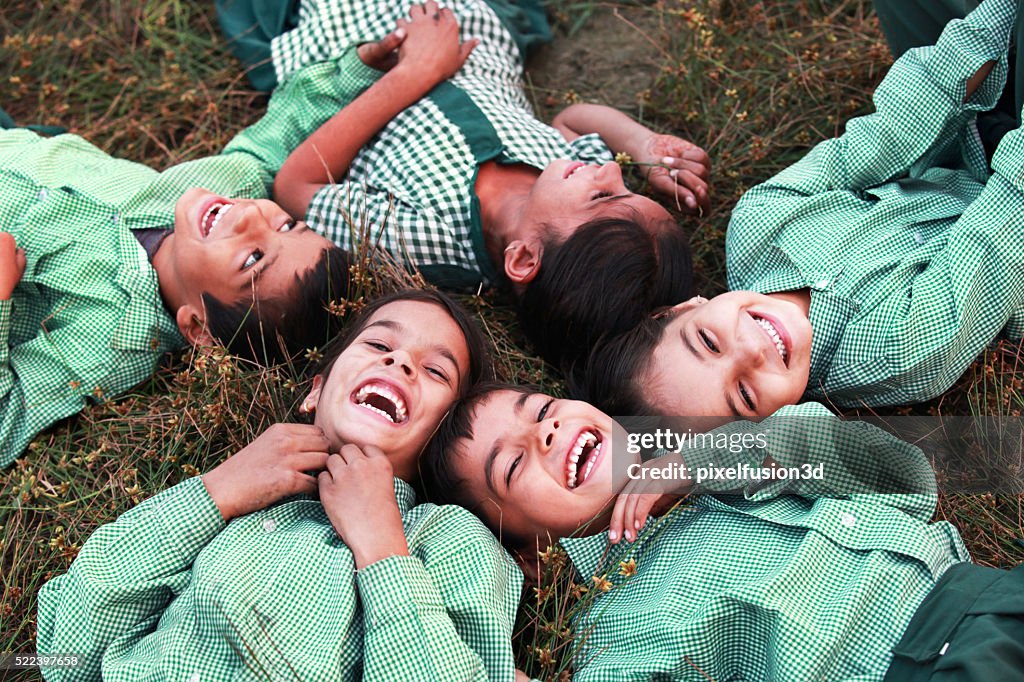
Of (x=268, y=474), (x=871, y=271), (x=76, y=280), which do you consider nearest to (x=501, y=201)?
(x=871, y=271)

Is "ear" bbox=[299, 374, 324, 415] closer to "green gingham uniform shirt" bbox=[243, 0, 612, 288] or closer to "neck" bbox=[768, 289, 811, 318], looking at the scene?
"green gingham uniform shirt" bbox=[243, 0, 612, 288]

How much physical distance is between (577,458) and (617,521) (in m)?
0.21

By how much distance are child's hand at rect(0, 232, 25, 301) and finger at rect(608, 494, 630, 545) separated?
226 centimetres

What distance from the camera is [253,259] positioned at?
138 inches

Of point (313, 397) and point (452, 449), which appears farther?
point (313, 397)

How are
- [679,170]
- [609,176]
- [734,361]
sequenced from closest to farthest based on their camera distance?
1. [734,361]
2. [609,176]
3. [679,170]

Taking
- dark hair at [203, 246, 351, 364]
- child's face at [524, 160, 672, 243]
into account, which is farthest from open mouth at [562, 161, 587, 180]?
dark hair at [203, 246, 351, 364]

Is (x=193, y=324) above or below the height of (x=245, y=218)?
below

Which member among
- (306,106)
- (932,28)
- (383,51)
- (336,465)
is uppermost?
(932,28)

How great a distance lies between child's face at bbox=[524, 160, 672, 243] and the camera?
11.4 feet

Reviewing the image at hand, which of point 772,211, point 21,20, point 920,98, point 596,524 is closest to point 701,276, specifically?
point 772,211

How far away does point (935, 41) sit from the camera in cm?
361

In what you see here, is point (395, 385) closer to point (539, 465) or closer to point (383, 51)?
point (539, 465)

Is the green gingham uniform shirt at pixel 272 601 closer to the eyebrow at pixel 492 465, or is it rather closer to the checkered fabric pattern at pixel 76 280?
the eyebrow at pixel 492 465
